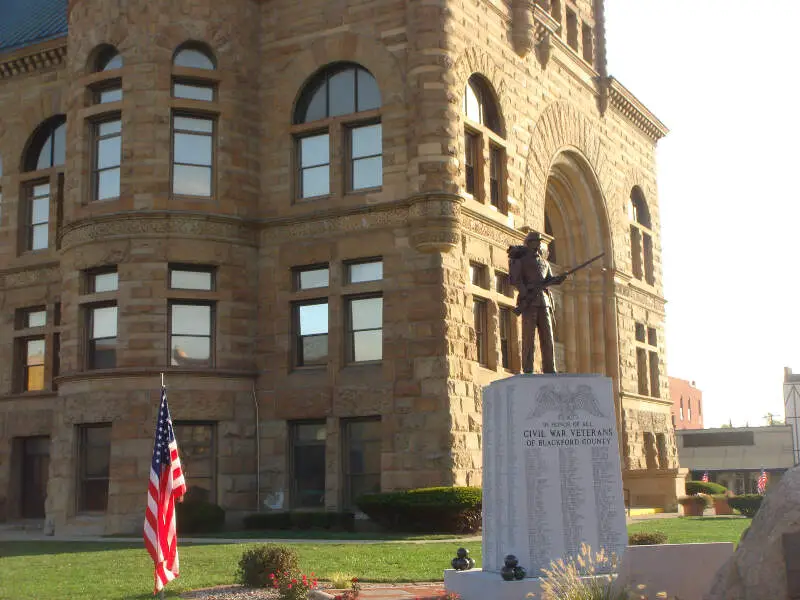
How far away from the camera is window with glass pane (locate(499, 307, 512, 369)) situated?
3484 cm

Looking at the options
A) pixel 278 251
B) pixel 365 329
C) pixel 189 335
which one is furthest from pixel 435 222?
pixel 189 335

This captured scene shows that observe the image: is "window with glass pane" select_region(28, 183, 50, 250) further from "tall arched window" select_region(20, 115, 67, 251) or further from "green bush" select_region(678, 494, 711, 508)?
"green bush" select_region(678, 494, 711, 508)

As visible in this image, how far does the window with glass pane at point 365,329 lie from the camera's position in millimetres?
32281

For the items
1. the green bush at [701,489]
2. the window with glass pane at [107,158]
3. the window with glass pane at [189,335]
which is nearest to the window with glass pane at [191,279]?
the window with glass pane at [189,335]

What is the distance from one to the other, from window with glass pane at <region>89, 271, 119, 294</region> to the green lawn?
8626 mm

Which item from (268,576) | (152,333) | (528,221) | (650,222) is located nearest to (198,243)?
(152,333)

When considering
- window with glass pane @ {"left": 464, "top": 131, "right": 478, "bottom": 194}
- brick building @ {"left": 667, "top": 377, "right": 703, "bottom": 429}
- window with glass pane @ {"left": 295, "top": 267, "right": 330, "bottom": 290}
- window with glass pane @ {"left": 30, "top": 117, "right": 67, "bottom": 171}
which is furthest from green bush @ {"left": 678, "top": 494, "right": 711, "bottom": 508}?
brick building @ {"left": 667, "top": 377, "right": 703, "bottom": 429}

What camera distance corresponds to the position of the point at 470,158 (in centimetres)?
3422

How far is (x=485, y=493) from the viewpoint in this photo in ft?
50.0

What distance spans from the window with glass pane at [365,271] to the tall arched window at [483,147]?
12.5 ft

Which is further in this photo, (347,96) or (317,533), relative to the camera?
(347,96)

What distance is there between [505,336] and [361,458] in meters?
6.69

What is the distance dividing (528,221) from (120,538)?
17270mm

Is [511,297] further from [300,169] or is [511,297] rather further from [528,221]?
[300,169]
